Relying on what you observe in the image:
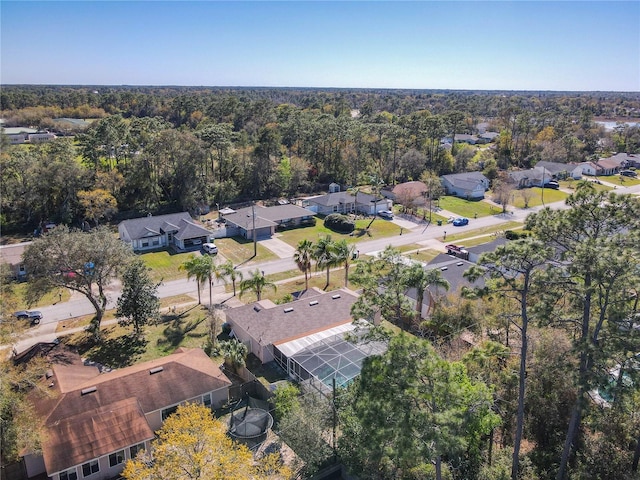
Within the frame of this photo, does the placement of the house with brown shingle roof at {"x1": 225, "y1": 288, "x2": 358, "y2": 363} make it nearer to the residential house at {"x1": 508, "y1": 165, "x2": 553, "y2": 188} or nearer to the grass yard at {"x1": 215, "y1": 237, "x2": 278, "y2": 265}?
the grass yard at {"x1": 215, "y1": 237, "x2": 278, "y2": 265}

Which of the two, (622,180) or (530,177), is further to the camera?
(622,180)

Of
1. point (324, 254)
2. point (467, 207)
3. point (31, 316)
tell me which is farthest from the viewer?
point (467, 207)

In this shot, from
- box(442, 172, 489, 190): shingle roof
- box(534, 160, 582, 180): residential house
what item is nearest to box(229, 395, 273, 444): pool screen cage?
box(442, 172, 489, 190): shingle roof

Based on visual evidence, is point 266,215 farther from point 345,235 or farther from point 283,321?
point 283,321

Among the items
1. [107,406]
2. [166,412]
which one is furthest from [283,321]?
[107,406]

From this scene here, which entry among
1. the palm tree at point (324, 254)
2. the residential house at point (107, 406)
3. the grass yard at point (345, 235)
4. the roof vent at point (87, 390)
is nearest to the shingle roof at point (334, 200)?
the grass yard at point (345, 235)

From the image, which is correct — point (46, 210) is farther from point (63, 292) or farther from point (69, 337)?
point (69, 337)
